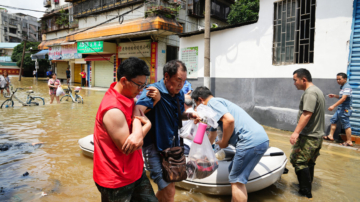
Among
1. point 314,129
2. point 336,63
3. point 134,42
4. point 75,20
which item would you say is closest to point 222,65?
point 336,63

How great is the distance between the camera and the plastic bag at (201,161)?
2.40 m

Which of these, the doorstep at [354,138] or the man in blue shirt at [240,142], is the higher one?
the man in blue shirt at [240,142]

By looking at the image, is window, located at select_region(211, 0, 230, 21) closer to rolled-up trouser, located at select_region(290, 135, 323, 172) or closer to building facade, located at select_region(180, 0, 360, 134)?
building facade, located at select_region(180, 0, 360, 134)

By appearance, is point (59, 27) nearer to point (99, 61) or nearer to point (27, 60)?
point (99, 61)

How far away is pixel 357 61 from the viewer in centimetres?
563

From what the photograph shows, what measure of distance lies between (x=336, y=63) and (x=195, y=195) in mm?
5194

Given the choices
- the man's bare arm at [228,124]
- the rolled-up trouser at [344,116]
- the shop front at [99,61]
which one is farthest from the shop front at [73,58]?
the man's bare arm at [228,124]

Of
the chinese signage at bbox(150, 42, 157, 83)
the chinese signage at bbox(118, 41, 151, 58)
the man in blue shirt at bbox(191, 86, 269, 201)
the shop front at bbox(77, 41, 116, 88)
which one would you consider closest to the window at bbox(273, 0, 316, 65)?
the man in blue shirt at bbox(191, 86, 269, 201)

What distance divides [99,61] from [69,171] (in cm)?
1893

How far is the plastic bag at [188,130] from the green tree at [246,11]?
55.1ft

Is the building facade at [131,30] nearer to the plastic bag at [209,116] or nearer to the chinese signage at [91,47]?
the chinese signage at [91,47]

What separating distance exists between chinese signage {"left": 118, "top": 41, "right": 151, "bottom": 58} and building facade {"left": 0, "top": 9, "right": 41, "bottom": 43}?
36791mm

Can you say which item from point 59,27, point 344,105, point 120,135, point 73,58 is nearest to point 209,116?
point 120,135

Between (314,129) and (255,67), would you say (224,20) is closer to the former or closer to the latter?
(255,67)
